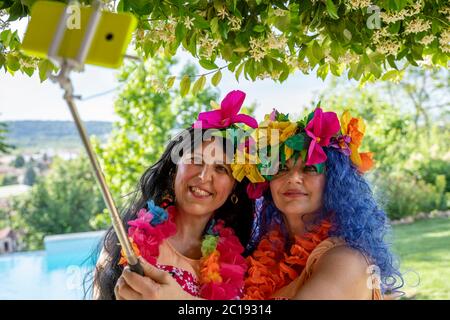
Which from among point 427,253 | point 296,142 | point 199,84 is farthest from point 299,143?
point 427,253

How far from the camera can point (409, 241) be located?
8906 millimetres

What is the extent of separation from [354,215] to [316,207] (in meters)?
0.11

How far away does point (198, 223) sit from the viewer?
1998 millimetres

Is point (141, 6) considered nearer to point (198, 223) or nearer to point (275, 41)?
point (275, 41)

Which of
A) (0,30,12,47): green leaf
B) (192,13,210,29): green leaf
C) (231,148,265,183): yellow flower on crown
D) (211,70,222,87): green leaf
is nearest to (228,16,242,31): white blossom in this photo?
(192,13,210,29): green leaf

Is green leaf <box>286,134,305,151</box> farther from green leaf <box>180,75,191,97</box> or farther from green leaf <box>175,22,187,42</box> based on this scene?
green leaf <box>180,75,191,97</box>

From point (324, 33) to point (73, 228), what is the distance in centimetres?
856

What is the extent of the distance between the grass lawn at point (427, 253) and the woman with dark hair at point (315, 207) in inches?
220

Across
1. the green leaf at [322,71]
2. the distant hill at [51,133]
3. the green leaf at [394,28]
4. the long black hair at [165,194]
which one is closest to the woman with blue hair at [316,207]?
the long black hair at [165,194]

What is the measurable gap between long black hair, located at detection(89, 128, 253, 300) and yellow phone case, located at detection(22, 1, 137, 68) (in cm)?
88

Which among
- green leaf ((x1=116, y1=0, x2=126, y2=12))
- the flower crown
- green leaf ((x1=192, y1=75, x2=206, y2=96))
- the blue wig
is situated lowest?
the blue wig

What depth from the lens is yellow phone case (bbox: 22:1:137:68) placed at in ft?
3.57

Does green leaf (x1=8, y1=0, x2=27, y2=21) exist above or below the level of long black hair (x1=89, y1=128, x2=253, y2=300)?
above

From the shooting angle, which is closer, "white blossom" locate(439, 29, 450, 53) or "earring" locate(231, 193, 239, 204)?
"earring" locate(231, 193, 239, 204)
